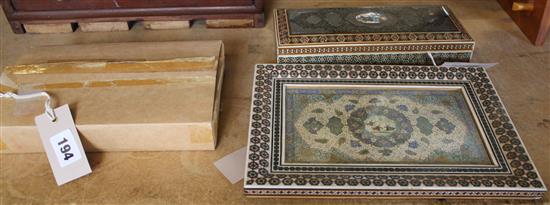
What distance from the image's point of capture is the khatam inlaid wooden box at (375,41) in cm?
98

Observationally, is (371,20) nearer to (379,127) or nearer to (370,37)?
(370,37)

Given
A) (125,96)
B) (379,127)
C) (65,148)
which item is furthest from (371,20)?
(65,148)

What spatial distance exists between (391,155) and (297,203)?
19 cm

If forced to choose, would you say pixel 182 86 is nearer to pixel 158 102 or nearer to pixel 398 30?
pixel 158 102

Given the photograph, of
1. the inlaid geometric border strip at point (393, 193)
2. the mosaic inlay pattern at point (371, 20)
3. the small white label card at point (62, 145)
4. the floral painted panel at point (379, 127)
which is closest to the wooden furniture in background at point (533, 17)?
the mosaic inlay pattern at point (371, 20)

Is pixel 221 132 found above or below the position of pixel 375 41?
below

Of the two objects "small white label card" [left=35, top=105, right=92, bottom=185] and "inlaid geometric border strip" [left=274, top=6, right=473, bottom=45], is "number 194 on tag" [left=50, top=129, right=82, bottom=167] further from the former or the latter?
"inlaid geometric border strip" [left=274, top=6, right=473, bottom=45]

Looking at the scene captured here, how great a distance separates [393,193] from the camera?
0.74m

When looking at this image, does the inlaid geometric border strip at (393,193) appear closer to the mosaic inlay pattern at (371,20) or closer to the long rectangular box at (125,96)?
the long rectangular box at (125,96)

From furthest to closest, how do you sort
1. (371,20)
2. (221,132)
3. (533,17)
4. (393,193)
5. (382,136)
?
1. (533,17)
2. (371,20)
3. (221,132)
4. (382,136)
5. (393,193)

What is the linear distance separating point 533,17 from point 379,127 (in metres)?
0.62

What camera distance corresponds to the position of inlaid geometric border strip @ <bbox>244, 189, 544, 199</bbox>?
2.42 feet

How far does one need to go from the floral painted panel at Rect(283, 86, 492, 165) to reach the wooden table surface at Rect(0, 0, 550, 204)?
3.1 inches

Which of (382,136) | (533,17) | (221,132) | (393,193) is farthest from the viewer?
(533,17)
